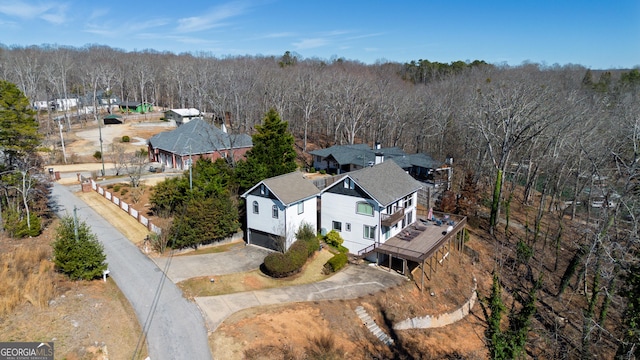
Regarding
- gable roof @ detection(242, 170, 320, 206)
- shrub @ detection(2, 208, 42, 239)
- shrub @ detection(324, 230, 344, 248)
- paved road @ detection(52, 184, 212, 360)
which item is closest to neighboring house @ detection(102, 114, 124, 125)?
shrub @ detection(2, 208, 42, 239)

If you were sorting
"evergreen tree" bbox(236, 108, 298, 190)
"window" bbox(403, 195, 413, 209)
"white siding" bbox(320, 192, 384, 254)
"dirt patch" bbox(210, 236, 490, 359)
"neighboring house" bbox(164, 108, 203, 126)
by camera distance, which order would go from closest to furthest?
"dirt patch" bbox(210, 236, 490, 359) → "white siding" bbox(320, 192, 384, 254) → "window" bbox(403, 195, 413, 209) → "evergreen tree" bbox(236, 108, 298, 190) → "neighboring house" bbox(164, 108, 203, 126)

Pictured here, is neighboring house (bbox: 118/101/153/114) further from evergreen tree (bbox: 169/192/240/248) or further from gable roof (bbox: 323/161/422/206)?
gable roof (bbox: 323/161/422/206)

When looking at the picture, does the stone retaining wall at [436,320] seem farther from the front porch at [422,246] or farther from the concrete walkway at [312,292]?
the concrete walkway at [312,292]

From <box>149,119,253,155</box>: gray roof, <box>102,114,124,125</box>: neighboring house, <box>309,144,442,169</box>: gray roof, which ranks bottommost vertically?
<box>309,144,442,169</box>: gray roof

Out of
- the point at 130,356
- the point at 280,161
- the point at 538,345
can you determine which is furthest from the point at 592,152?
the point at 130,356

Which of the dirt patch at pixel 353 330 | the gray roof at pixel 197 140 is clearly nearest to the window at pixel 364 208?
the dirt patch at pixel 353 330

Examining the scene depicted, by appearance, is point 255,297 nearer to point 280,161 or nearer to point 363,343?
point 363,343

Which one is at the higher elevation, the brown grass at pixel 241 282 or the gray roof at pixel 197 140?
the gray roof at pixel 197 140
